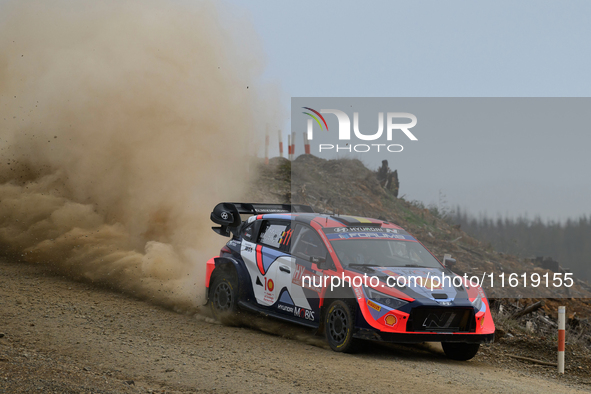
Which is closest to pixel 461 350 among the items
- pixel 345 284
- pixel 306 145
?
pixel 345 284

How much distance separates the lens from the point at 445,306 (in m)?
7.18

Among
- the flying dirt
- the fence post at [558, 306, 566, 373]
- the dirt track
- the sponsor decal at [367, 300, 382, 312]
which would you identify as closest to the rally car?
the sponsor decal at [367, 300, 382, 312]

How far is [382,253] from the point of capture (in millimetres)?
8180

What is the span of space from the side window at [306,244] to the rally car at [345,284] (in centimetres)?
2

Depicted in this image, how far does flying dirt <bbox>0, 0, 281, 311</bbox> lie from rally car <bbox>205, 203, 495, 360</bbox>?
257 centimetres

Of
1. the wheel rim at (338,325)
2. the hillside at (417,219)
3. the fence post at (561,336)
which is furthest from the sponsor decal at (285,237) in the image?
the hillside at (417,219)

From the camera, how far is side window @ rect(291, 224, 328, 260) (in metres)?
8.20

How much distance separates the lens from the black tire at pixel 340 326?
24.1 feet

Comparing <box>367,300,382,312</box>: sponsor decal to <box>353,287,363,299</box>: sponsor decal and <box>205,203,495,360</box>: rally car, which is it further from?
<box>353,287,363,299</box>: sponsor decal

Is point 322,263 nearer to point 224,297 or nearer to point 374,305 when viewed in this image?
point 374,305

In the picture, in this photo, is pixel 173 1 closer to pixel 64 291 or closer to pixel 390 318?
pixel 64 291

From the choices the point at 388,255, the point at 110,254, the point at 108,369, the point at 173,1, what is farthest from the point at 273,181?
the point at 108,369

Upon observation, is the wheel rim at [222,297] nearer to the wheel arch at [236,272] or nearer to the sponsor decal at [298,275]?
the wheel arch at [236,272]

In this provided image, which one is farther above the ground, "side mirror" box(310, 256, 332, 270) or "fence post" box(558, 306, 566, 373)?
"side mirror" box(310, 256, 332, 270)
